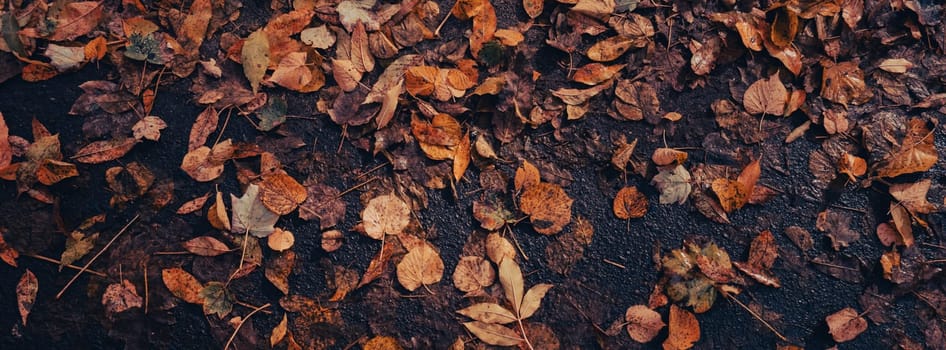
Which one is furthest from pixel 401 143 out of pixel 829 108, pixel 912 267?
pixel 912 267

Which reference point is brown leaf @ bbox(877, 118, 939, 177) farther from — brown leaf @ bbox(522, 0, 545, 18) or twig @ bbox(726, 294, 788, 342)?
brown leaf @ bbox(522, 0, 545, 18)

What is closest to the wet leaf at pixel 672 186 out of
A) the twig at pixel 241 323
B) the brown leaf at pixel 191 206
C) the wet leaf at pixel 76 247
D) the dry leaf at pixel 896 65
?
the dry leaf at pixel 896 65

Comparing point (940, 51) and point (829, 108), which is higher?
point (940, 51)

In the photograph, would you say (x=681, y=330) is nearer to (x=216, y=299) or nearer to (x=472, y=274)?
(x=472, y=274)

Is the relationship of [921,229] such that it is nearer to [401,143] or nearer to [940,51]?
[940,51]

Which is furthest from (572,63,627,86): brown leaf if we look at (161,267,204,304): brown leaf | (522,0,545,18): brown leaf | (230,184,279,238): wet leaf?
(161,267,204,304): brown leaf

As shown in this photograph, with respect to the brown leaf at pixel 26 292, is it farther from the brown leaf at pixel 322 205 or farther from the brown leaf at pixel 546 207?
the brown leaf at pixel 546 207
